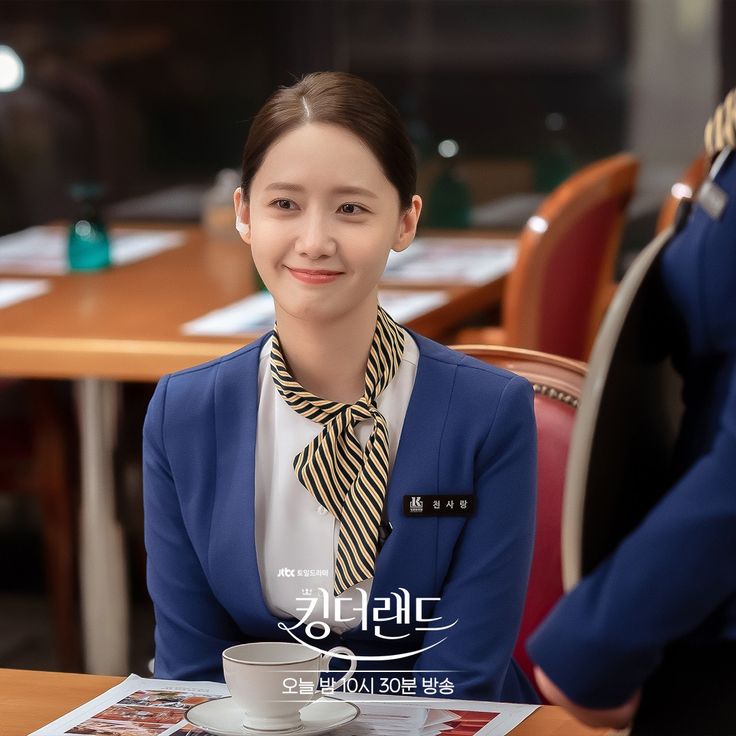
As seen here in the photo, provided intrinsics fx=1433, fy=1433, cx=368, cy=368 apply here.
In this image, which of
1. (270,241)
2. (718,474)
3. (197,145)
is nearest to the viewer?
(718,474)

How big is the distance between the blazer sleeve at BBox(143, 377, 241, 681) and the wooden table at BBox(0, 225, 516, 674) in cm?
105

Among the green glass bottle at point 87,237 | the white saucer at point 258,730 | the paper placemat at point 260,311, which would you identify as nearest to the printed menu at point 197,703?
the white saucer at point 258,730

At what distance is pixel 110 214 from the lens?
400 cm

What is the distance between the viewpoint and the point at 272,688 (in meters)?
1.01

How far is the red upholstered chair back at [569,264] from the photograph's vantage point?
264 centimetres

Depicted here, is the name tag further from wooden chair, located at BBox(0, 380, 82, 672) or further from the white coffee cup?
wooden chair, located at BBox(0, 380, 82, 672)

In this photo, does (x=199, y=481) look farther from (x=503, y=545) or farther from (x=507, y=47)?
(x=507, y=47)

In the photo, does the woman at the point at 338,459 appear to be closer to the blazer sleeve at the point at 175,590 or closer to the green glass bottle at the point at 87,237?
the blazer sleeve at the point at 175,590

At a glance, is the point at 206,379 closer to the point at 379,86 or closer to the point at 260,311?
the point at 260,311

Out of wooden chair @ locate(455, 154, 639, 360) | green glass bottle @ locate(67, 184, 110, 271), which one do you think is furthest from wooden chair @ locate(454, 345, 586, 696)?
green glass bottle @ locate(67, 184, 110, 271)

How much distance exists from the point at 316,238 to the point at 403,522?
25cm

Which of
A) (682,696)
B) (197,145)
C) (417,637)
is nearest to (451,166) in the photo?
(197,145)

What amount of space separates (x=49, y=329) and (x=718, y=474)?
1.89 metres

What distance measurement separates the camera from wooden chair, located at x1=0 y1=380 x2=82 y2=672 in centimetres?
282
